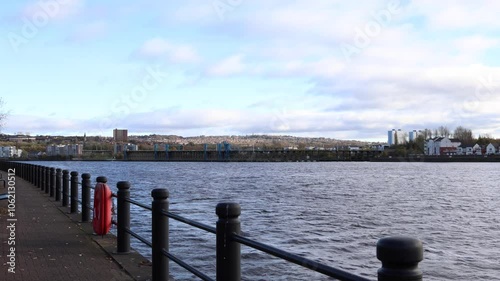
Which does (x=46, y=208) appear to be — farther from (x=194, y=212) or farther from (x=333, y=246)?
(x=194, y=212)

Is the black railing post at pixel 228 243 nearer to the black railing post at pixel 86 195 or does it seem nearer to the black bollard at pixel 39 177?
the black railing post at pixel 86 195

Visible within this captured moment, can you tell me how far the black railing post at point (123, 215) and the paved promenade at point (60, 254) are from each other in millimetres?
240

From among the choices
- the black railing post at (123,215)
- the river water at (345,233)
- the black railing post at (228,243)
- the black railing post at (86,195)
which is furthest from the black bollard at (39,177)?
the black railing post at (228,243)

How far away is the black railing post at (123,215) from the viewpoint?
9.17 metres

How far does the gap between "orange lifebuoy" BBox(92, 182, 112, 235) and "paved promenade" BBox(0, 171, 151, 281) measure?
0.21 metres

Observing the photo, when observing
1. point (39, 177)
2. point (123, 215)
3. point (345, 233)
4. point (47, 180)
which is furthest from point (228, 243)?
point (39, 177)

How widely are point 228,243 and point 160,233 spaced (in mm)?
2324

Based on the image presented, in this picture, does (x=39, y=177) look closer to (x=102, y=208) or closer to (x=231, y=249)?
(x=102, y=208)

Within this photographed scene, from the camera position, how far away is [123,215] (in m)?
9.23

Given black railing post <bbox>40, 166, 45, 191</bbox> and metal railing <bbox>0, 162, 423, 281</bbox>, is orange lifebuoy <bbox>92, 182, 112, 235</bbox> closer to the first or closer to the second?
metal railing <bbox>0, 162, 423, 281</bbox>

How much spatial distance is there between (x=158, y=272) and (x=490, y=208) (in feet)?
111

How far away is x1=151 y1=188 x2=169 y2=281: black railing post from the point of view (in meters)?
6.98

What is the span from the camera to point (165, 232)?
7.03 meters

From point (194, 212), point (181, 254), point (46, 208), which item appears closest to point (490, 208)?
point (194, 212)
